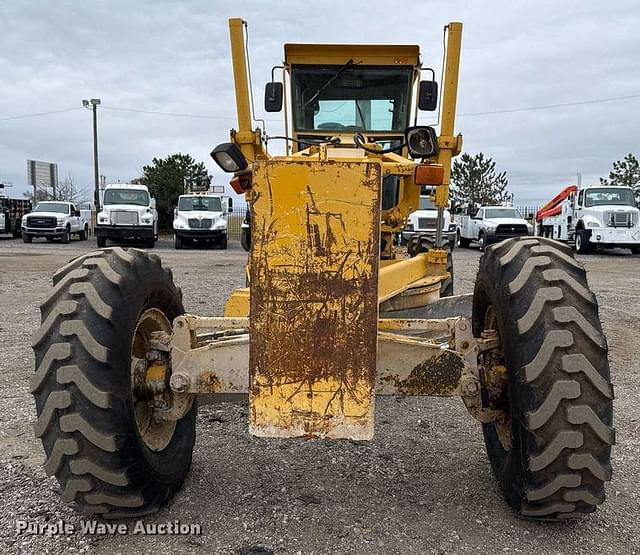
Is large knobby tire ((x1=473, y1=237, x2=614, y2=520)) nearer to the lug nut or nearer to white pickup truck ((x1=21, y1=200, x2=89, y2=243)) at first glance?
the lug nut

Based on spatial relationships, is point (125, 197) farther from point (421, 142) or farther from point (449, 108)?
point (421, 142)

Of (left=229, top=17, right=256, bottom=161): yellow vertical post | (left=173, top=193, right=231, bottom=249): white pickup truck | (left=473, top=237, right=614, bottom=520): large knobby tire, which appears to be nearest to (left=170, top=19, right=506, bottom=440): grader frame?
(left=473, top=237, right=614, bottom=520): large knobby tire

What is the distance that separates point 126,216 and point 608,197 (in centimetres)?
1802

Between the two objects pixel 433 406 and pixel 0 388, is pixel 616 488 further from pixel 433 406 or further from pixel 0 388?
pixel 0 388

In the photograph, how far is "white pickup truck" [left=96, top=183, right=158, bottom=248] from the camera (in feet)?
77.7

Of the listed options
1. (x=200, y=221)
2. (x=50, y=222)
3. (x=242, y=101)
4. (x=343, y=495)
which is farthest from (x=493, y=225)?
(x=343, y=495)

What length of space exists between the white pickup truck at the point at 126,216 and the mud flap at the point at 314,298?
73.3 feet

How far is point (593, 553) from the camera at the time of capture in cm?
263

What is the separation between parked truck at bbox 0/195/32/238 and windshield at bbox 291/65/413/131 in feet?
85.8

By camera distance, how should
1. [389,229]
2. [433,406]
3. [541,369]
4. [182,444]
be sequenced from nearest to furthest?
[541,369]
[182,444]
[433,406]
[389,229]

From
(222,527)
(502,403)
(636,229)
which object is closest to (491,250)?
(502,403)

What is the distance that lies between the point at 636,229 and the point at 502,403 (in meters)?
20.7

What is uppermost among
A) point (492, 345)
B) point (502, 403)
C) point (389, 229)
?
point (389, 229)

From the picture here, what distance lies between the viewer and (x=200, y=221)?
2431 cm
